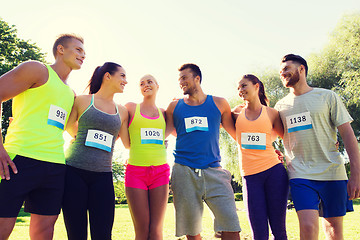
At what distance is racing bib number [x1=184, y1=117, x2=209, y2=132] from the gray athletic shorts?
1.59 ft

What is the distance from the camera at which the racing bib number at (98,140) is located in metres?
3.20

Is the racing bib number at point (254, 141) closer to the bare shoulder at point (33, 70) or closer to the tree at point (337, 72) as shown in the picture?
the bare shoulder at point (33, 70)

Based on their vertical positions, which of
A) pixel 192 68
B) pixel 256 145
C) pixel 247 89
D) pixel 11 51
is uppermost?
pixel 11 51

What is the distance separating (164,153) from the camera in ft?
12.4

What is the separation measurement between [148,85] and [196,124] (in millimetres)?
851

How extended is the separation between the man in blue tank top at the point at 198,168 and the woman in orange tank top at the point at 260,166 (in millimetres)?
232

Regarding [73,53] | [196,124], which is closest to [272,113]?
[196,124]

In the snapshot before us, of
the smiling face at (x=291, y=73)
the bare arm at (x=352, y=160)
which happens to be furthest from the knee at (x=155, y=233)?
the smiling face at (x=291, y=73)

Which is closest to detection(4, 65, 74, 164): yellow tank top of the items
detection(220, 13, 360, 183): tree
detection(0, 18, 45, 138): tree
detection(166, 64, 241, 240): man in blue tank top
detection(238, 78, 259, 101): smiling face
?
detection(166, 64, 241, 240): man in blue tank top

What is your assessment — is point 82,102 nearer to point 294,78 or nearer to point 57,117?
point 57,117

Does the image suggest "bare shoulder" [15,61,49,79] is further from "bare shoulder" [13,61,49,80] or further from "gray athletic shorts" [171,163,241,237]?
"gray athletic shorts" [171,163,241,237]

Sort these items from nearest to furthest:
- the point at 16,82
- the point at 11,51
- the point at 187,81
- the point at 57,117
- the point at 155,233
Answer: the point at 16,82 < the point at 57,117 < the point at 155,233 < the point at 187,81 < the point at 11,51

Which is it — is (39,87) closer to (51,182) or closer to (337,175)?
(51,182)

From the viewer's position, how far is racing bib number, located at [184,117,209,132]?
3738 mm
